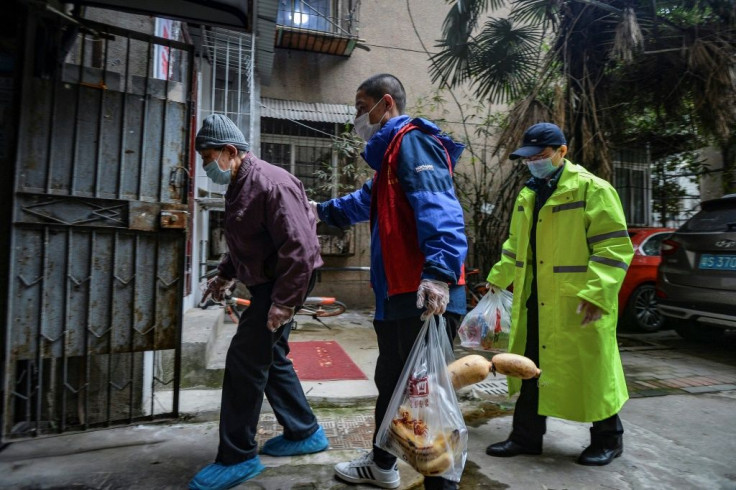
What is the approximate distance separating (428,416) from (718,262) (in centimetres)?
427

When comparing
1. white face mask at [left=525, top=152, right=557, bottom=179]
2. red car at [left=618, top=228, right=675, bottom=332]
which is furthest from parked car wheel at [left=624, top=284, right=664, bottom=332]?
white face mask at [left=525, top=152, right=557, bottom=179]

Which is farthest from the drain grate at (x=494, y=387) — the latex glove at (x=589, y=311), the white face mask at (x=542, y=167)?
the white face mask at (x=542, y=167)

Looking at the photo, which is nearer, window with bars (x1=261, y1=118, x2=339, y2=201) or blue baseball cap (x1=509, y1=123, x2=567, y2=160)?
blue baseball cap (x1=509, y1=123, x2=567, y2=160)

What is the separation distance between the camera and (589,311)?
7.81 feet

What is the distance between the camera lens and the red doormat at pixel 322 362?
3.84m

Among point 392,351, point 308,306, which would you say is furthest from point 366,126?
point 308,306

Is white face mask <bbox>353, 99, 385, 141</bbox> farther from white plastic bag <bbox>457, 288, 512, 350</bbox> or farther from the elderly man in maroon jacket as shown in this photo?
white plastic bag <bbox>457, 288, 512, 350</bbox>

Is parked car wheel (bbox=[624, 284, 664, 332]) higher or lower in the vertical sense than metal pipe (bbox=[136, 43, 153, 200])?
lower

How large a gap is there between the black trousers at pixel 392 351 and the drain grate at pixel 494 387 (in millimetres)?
1656

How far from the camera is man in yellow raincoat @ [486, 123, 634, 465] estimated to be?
7.88 ft

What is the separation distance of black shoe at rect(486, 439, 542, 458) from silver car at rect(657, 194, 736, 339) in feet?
10.3

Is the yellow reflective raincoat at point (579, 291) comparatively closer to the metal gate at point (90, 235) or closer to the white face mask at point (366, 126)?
the white face mask at point (366, 126)

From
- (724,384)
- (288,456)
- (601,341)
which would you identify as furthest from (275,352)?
(724,384)

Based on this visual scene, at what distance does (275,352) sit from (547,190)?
178 cm
